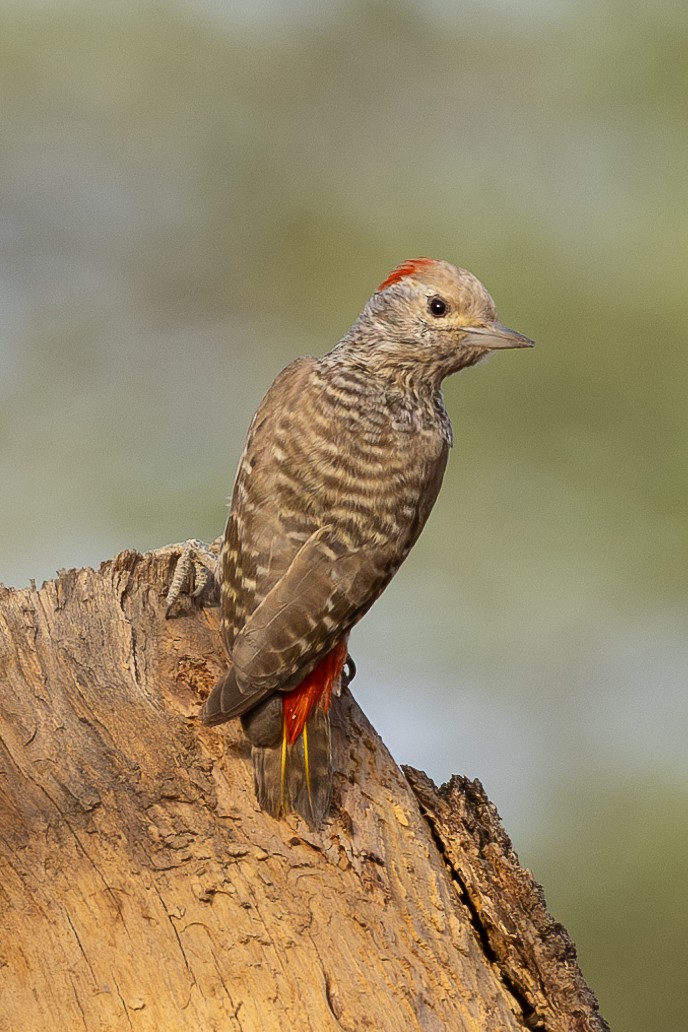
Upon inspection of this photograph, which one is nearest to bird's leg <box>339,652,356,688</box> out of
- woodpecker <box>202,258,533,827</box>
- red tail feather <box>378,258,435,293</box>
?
woodpecker <box>202,258,533,827</box>

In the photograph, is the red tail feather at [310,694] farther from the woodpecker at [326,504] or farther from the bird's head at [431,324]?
the bird's head at [431,324]

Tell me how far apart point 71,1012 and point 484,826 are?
1295mm

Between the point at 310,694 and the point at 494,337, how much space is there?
1.35 m

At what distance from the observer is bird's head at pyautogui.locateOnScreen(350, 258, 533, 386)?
4305 mm

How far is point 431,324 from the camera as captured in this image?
14.4 feet

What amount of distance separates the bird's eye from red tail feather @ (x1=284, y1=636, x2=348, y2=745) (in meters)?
1.20

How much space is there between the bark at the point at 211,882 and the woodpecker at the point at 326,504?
0.15 meters

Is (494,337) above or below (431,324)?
below

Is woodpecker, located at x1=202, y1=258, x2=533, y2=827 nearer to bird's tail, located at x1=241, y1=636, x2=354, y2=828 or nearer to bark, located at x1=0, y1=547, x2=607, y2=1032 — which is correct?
bird's tail, located at x1=241, y1=636, x2=354, y2=828

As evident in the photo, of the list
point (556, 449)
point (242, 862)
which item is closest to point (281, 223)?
point (556, 449)

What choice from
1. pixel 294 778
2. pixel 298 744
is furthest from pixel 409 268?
pixel 294 778

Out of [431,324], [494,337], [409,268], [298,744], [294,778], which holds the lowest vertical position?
[294,778]

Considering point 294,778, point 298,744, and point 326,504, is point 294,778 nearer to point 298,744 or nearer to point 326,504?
point 298,744

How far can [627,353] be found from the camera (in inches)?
351
